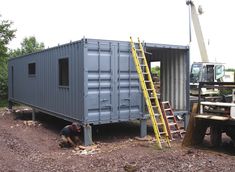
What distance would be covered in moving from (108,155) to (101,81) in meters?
2.39

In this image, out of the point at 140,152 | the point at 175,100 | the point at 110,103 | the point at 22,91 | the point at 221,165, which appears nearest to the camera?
the point at 221,165

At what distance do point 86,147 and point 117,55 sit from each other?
115 inches

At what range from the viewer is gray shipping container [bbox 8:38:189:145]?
9320mm

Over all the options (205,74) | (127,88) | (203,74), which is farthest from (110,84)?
(205,74)

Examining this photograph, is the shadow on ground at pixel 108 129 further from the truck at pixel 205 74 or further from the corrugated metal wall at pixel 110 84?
the truck at pixel 205 74

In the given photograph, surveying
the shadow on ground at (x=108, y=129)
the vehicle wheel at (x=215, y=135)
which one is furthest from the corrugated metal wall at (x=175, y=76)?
the vehicle wheel at (x=215, y=135)

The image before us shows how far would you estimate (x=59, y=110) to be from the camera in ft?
36.6

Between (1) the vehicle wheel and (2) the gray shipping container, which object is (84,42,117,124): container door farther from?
(1) the vehicle wheel

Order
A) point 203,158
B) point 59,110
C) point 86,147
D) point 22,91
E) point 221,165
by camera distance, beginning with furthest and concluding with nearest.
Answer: point 22,91 < point 59,110 < point 86,147 < point 203,158 < point 221,165

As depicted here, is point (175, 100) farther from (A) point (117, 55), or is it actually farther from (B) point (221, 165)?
(B) point (221, 165)

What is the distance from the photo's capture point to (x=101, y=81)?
9.56 m

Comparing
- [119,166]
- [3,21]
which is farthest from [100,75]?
[3,21]

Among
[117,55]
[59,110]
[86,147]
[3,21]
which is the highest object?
[3,21]

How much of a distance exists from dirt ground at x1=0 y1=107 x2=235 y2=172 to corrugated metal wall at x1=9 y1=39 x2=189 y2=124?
97 centimetres
